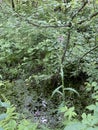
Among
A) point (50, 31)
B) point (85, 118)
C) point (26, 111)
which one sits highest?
point (50, 31)

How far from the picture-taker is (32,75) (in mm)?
3520

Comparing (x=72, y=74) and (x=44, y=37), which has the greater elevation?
(x=44, y=37)

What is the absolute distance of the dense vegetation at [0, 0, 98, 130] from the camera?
2754 mm

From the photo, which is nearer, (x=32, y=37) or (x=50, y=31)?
(x=50, y=31)

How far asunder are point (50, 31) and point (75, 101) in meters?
0.90

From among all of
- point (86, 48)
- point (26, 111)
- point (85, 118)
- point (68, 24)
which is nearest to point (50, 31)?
point (86, 48)

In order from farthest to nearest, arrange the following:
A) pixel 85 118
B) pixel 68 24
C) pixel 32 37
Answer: pixel 32 37 < pixel 68 24 < pixel 85 118

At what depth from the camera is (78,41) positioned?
3.29 meters

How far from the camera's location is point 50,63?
11.0 feet

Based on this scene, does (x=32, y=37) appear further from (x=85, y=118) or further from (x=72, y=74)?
(x=85, y=118)

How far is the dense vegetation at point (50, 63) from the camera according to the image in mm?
2754

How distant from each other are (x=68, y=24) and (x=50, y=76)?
2.40 ft

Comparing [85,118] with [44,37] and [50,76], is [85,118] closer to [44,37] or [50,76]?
[50,76]

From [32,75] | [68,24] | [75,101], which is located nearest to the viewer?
[68,24]
